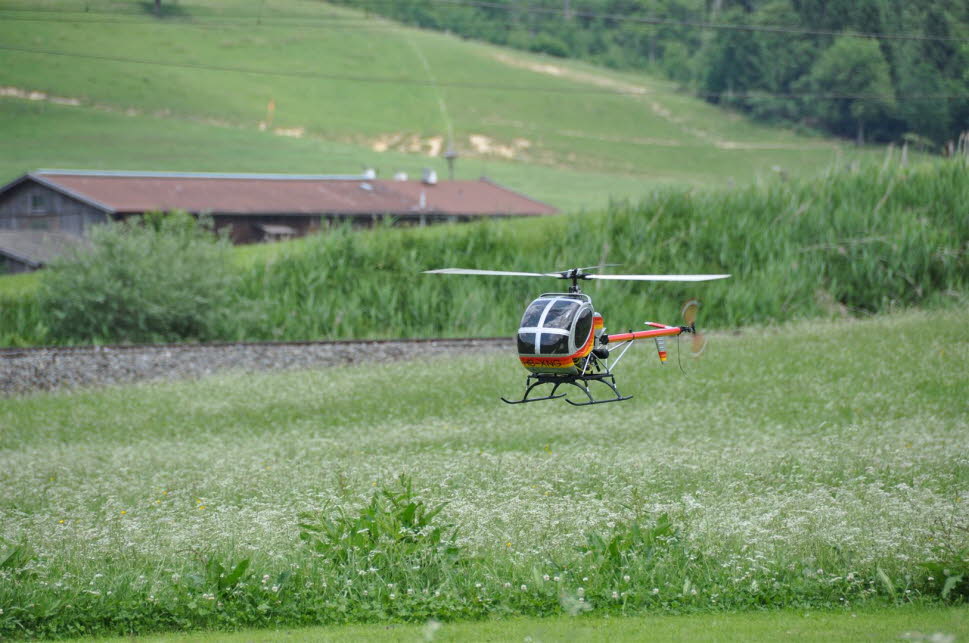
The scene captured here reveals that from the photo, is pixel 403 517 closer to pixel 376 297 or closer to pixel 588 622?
pixel 588 622

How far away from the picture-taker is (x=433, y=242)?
44938 millimetres

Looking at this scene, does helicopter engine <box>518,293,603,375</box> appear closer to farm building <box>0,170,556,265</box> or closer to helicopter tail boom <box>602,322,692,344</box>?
helicopter tail boom <box>602,322,692,344</box>

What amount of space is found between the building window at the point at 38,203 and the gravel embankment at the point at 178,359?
3684 cm

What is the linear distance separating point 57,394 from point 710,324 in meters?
22.9

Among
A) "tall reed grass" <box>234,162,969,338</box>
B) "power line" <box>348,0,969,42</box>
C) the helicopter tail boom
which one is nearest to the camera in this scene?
the helicopter tail boom

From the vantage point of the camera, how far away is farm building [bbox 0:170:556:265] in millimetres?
66375

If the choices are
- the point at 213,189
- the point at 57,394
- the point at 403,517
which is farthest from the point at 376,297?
the point at 213,189

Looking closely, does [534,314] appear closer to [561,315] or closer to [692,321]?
[561,315]

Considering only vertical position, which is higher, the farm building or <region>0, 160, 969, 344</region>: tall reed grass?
<region>0, 160, 969, 344</region>: tall reed grass

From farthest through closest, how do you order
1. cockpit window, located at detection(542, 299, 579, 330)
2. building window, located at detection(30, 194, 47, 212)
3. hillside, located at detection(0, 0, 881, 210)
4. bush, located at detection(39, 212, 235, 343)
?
hillside, located at detection(0, 0, 881, 210) → building window, located at detection(30, 194, 47, 212) → bush, located at detection(39, 212, 235, 343) → cockpit window, located at detection(542, 299, 579, 330)

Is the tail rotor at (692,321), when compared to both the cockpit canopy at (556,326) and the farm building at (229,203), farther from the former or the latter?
the farm building at (229,203)

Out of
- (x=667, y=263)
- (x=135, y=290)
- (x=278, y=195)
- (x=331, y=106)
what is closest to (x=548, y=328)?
(x=667, y=263)

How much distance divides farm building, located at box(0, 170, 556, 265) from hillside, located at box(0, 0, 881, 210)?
25932 mm

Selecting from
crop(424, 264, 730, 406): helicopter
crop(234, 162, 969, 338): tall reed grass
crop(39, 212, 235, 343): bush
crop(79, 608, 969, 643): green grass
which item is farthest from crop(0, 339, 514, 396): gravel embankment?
crop(424, 264, 730, 406): helicopter
